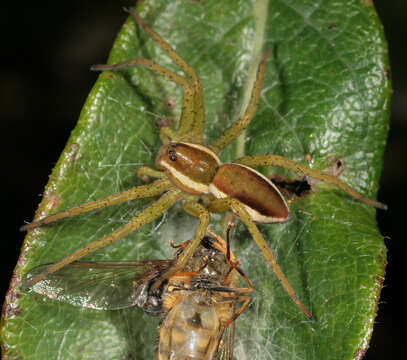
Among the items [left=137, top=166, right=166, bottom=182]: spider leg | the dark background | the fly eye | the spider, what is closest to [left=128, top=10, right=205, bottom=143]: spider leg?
the spider

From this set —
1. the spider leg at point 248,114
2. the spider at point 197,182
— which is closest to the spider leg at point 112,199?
the spider at point 197,182

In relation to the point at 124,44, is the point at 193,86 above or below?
below

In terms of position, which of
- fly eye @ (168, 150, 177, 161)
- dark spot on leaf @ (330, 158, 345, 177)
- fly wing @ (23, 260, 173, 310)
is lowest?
fly wing @ (23, 260, 173, 310)

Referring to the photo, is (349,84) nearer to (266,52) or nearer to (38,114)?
(266,52)

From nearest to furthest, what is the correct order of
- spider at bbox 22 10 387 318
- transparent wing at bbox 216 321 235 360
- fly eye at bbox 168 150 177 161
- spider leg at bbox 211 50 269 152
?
transparent wing at bbox 216 321 235 360 < spider at bbox 22 10 387 318 < spider leg at bbox 211 50 269 152 < fly eye at bbox 168 150 177 161

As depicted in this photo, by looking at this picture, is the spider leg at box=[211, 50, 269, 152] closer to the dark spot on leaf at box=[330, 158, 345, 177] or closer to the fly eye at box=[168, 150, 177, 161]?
the fly eye at box=[168, 150, 177, 161]

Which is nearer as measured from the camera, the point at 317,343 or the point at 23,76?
the point at 317,343

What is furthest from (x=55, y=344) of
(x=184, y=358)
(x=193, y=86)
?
(x=193, y=86)
